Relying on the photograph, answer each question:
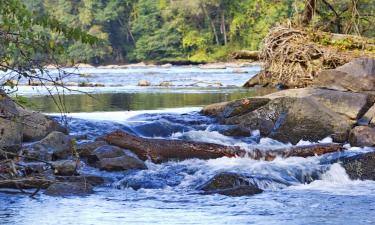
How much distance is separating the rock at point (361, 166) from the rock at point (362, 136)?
156 cm

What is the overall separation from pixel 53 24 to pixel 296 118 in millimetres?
8365

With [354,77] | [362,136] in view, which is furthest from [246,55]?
[362,136]

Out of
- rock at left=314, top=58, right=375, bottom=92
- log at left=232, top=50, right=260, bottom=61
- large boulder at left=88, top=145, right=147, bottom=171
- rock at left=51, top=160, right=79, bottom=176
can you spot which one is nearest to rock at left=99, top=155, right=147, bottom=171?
large boulder at left=88, top=145, right=147, bottom=171

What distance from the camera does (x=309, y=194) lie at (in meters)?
8.46

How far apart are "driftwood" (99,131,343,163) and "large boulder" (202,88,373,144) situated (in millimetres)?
1492

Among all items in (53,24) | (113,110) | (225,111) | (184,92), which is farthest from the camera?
(184,92)

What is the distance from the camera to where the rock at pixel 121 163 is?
9750 mm

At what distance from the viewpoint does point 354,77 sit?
584 inches

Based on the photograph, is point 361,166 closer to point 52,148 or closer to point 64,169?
point 64,169

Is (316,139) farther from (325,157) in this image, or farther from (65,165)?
(65,165)

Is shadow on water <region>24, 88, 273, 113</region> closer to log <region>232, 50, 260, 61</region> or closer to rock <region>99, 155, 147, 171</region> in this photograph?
log <region>232, 50, 260, 61</region>

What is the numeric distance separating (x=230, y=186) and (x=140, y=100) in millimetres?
11273

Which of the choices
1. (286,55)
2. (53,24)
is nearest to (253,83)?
(286,55)

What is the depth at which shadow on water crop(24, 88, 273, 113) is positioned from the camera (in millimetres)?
17656
